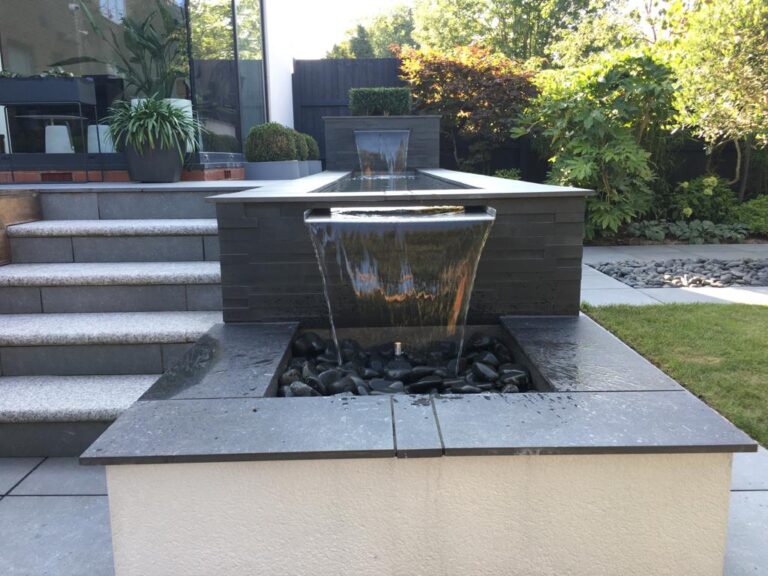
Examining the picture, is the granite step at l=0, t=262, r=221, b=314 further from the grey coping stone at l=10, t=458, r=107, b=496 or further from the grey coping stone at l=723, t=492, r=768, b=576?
the grey coping stone at l=723, t=492, r=768, b=576

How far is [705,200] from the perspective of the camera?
7.47 metres

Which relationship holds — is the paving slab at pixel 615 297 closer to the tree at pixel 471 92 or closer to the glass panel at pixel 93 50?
the glass panel at pixel 93 50

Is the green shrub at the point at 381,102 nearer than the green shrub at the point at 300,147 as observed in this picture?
No

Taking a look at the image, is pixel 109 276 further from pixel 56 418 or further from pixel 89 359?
pixel 56 418

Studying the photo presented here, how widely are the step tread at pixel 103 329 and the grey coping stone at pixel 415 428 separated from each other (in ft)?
4.23

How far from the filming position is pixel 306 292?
2.55 metres

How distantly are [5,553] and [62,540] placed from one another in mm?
154

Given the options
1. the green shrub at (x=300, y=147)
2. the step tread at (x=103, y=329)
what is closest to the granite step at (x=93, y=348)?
the step tread at (x=103, y=329)

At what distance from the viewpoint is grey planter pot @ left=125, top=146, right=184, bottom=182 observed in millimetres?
4574

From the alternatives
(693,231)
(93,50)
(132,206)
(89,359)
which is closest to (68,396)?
(89,359)

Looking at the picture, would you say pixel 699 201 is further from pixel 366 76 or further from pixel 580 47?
pixel 580 47

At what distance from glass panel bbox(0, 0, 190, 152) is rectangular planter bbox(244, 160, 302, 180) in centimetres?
101

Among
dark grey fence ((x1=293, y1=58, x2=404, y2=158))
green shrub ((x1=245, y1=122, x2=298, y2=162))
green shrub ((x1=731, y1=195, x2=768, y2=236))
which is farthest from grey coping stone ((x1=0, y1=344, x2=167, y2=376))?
dark grey fence ((x1=293, y1=58, x2=404, y2=158))

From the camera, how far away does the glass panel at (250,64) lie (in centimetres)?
714
